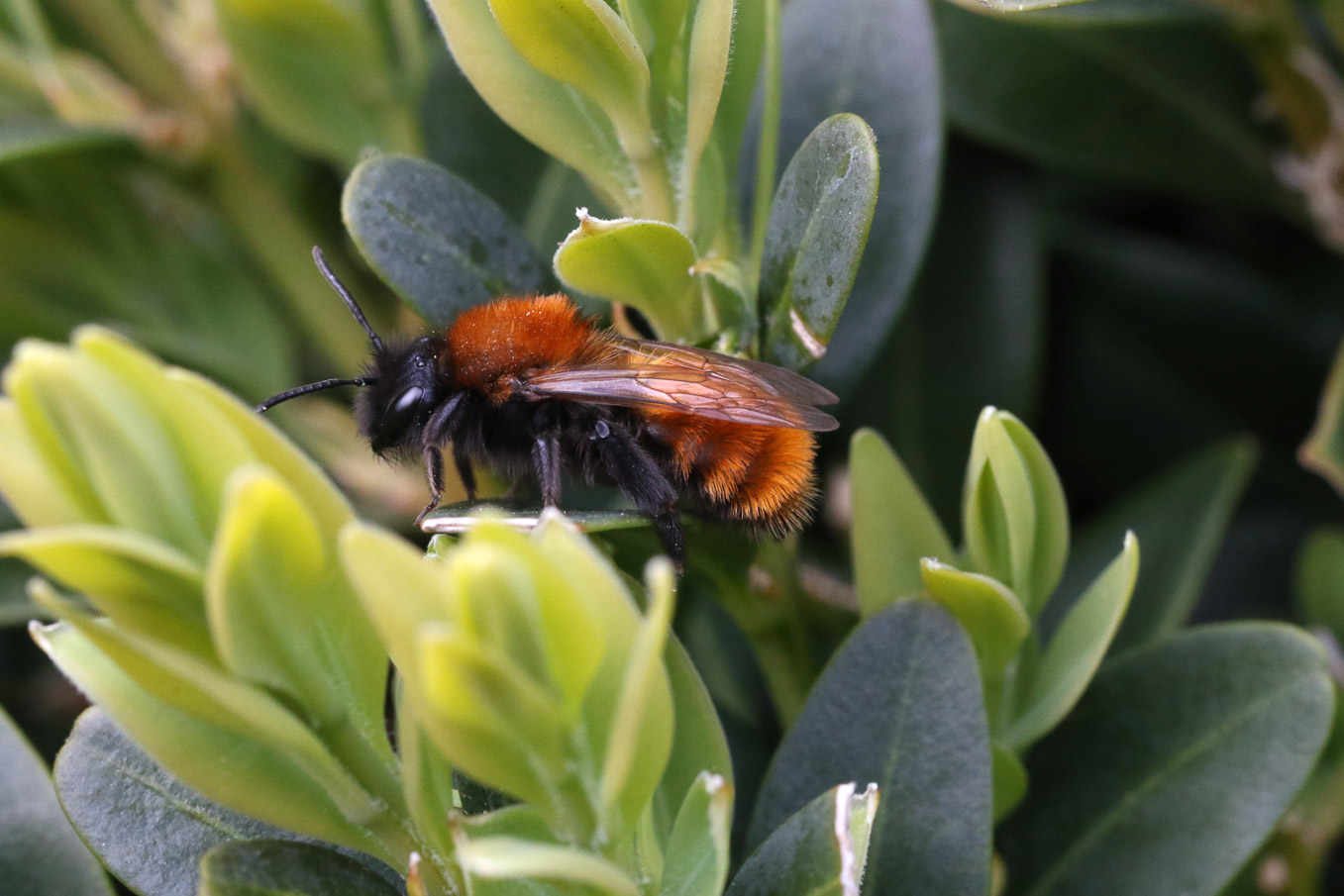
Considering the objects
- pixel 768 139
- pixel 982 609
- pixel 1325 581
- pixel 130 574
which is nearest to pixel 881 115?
pixel 768 139

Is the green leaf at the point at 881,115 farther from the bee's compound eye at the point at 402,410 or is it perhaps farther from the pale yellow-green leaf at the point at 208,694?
the pale yellow-green leaf at the point at 208,694

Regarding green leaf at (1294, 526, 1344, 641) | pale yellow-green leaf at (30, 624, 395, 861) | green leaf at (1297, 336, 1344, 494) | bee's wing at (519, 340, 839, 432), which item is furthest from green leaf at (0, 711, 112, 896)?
green leaf at (1294, 526, 1344, 641)

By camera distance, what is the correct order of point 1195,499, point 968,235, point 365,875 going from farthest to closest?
point 968,235, point 1195,499, point 365,875

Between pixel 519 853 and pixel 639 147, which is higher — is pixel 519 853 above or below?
below

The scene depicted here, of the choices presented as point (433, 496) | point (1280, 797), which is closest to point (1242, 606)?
point (1280, 797)

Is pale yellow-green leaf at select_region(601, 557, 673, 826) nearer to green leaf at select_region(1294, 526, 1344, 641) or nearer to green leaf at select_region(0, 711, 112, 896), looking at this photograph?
green leaf at select_region(0, 711, 112, 896)

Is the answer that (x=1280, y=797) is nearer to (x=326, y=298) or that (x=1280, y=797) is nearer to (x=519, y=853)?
(x=519, y=853)
